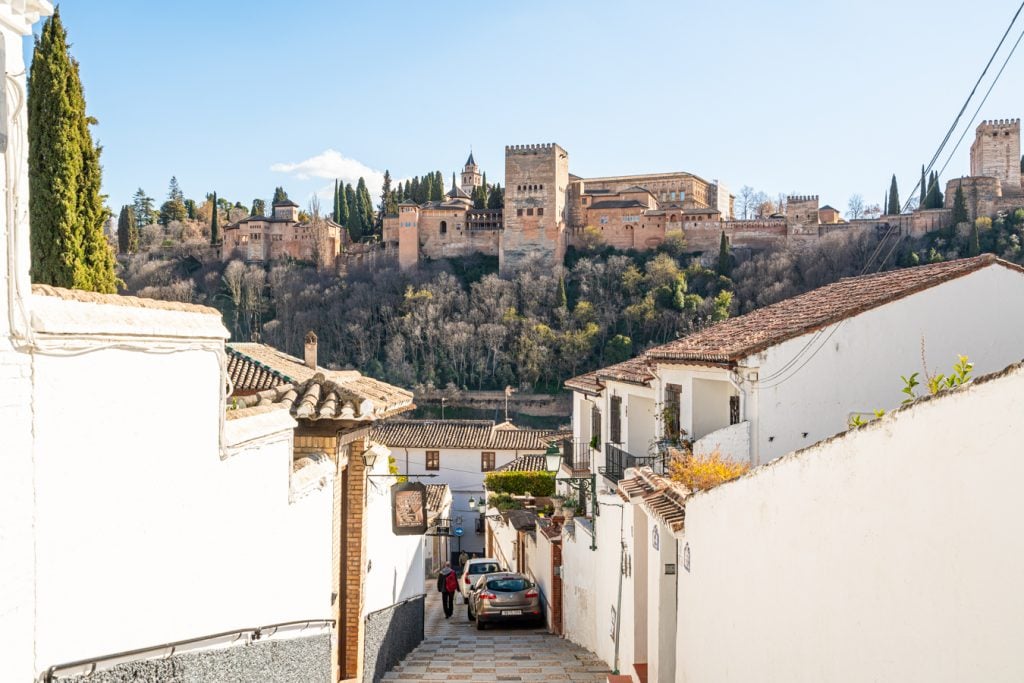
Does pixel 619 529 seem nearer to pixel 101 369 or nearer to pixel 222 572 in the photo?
pixel 222 572

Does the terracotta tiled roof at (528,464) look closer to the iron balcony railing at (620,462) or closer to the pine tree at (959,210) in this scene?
the iron balcony railing at (620,462)

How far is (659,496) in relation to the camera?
735 centimetres

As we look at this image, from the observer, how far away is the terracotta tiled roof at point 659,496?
21.9 feet

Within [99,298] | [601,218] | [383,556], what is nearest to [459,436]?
[383,556]

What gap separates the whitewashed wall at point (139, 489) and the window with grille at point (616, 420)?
9826 mm

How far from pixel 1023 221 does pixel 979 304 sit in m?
52.6

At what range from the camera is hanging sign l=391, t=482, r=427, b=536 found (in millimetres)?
10414

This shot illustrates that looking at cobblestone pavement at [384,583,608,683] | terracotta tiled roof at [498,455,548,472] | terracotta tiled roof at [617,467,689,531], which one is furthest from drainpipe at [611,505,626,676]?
terracotta tiled roof at [498,455,548,472]

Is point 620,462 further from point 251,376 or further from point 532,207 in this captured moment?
point 532,207

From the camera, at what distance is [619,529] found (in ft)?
30.6

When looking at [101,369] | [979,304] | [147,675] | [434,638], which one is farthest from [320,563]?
[979,304]

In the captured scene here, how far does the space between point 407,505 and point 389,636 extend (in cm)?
157

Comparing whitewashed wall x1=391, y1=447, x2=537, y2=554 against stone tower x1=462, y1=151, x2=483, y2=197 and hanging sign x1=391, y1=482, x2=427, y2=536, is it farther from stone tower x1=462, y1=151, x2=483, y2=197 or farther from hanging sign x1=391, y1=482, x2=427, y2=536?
stone tower x1=462, y1=151, x2=483, y2=197

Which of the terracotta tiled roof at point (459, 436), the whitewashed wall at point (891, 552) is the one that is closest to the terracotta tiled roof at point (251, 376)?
the whitewashed wall at point (891, 552)
